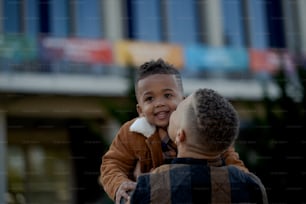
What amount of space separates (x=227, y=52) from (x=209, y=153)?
4.13m

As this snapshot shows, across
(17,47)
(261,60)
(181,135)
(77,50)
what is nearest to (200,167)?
(181,135)

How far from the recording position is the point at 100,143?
221 centimetres

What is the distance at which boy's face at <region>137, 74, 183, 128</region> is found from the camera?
61cm

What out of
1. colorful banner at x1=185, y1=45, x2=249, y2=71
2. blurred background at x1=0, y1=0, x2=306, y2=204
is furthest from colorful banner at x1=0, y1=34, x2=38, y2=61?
colorful banner at x1=185, y1=45, x2=249, y2=71

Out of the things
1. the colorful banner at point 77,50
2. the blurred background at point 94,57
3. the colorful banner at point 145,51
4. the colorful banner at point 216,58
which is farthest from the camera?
the colorful banner at point 216,58

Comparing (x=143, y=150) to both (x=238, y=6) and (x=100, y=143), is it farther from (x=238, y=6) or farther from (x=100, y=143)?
(x=238, y=6)

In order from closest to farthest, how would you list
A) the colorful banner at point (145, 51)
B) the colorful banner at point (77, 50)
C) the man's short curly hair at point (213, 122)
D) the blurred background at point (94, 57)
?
the man's short curly hair at point (213, 122) → the blurred background at point (94, 57) → the colorful banner at point (77, 50) → the colorful banner at point (145, 51)

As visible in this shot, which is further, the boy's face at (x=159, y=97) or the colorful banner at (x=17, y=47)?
the colorful banner at (x=17, y=47)

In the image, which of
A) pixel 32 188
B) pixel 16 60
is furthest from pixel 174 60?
pixel 32 188

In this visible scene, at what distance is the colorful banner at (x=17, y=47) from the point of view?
3.92 meters

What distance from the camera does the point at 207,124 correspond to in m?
0.53

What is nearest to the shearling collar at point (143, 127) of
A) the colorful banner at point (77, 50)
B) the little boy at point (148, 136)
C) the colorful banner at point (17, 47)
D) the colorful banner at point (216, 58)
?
the little boy at point (148, 136)

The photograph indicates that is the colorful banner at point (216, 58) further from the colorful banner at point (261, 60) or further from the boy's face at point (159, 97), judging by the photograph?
the boy's face at point (159, 97)

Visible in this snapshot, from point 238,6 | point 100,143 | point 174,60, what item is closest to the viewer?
point 100,143
